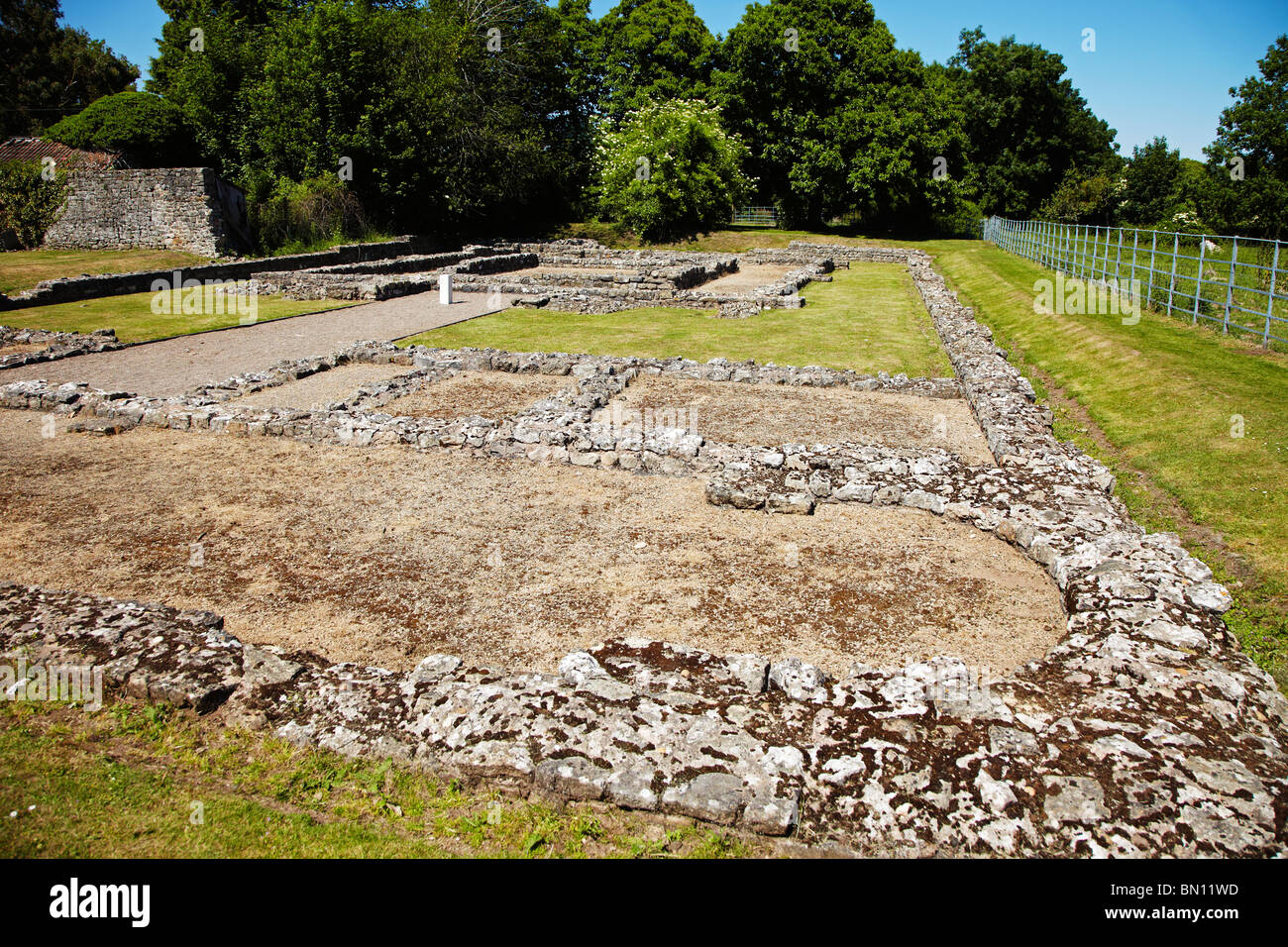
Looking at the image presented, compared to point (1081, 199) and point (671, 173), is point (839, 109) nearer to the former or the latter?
point (671, 173)

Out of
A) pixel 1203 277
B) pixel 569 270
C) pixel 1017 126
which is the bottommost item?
pixel 1203 277

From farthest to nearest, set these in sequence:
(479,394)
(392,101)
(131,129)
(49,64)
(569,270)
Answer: (49,64)
(131,129)
(392,101)
(569,270)
(479,394)

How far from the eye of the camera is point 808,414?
1177 cm

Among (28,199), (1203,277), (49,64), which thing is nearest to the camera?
(1203,277)

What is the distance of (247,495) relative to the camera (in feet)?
28.4

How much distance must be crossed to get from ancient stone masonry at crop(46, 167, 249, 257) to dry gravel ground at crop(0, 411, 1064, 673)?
21.7 m

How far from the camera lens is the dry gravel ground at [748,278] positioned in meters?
27.5

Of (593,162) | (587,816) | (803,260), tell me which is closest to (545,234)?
(593,162)

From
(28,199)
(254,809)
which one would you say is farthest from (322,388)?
(28,199)

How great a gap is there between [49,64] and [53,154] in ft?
72.9

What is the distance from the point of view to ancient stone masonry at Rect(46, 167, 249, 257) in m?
27.8

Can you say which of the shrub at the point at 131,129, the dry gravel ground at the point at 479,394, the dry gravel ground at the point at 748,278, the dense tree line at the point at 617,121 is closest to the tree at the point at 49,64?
the dense tree line at the point at 617,121

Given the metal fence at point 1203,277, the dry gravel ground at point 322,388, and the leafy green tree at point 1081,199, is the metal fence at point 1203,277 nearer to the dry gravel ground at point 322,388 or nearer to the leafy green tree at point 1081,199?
the dry gravel ground at point 322,388
